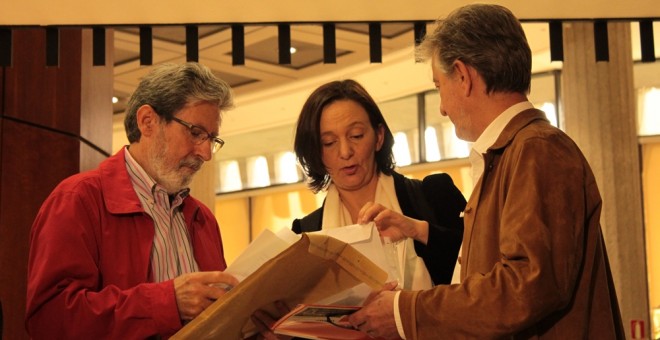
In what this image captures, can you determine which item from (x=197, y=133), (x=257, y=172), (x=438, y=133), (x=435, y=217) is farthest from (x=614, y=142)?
(x=257, y=172)

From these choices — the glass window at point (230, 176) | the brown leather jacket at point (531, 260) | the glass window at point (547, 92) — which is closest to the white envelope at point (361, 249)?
the brown leather jacket at point (531, 260)

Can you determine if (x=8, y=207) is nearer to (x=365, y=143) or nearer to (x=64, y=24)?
(x=64, y=24)

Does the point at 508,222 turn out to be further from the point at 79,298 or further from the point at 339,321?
the point at 79,298

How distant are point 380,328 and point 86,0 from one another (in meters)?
2.65

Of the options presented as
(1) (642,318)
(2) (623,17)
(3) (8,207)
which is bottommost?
(1) (642,318)

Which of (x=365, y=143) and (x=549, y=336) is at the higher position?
(x=365, y=143)

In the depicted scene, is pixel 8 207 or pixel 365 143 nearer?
pixel 365 143

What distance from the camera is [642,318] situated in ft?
26.3

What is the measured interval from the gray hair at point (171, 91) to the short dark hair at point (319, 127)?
16.4 inches

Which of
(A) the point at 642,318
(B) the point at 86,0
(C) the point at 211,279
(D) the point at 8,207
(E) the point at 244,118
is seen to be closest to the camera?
(C) the point at 211,279

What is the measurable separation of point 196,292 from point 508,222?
2.94 ft

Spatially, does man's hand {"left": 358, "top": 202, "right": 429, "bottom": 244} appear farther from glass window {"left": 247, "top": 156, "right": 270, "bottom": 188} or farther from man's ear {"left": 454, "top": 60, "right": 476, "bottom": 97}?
glass window {"left": 247, "top": 156, "right": 270, "bottom": 188}

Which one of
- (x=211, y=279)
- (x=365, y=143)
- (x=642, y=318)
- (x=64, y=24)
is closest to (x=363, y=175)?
(x=365, y=143)

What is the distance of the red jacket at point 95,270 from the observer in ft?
8.39
